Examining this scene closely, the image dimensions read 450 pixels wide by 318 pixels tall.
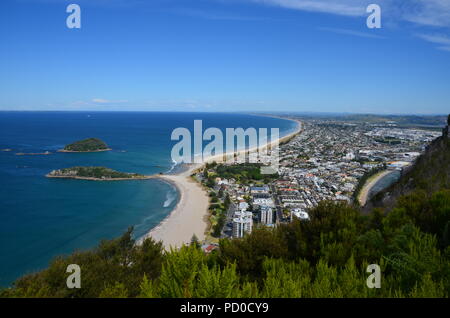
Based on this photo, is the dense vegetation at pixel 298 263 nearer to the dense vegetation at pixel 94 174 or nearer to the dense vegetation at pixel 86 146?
the dense vegetation at pixel 94 174

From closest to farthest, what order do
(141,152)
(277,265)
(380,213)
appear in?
(277,265)
(380,213)
(141,152)

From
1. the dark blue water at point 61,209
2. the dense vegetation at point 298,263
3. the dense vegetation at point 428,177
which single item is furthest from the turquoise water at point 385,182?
the dense vegetation at point 298,263

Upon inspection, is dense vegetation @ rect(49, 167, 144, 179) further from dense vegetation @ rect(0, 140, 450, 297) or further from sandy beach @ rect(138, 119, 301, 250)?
dense vegetation @ rect(0, 140, 450, 297)

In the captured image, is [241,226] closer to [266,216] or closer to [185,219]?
[266,216]

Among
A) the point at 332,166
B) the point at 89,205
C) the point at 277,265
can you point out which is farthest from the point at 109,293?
the point at 332,166

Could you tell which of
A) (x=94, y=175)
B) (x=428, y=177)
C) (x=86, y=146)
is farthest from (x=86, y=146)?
(x=428, y=177)

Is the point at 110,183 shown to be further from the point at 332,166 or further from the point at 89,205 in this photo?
the point at 332,166
